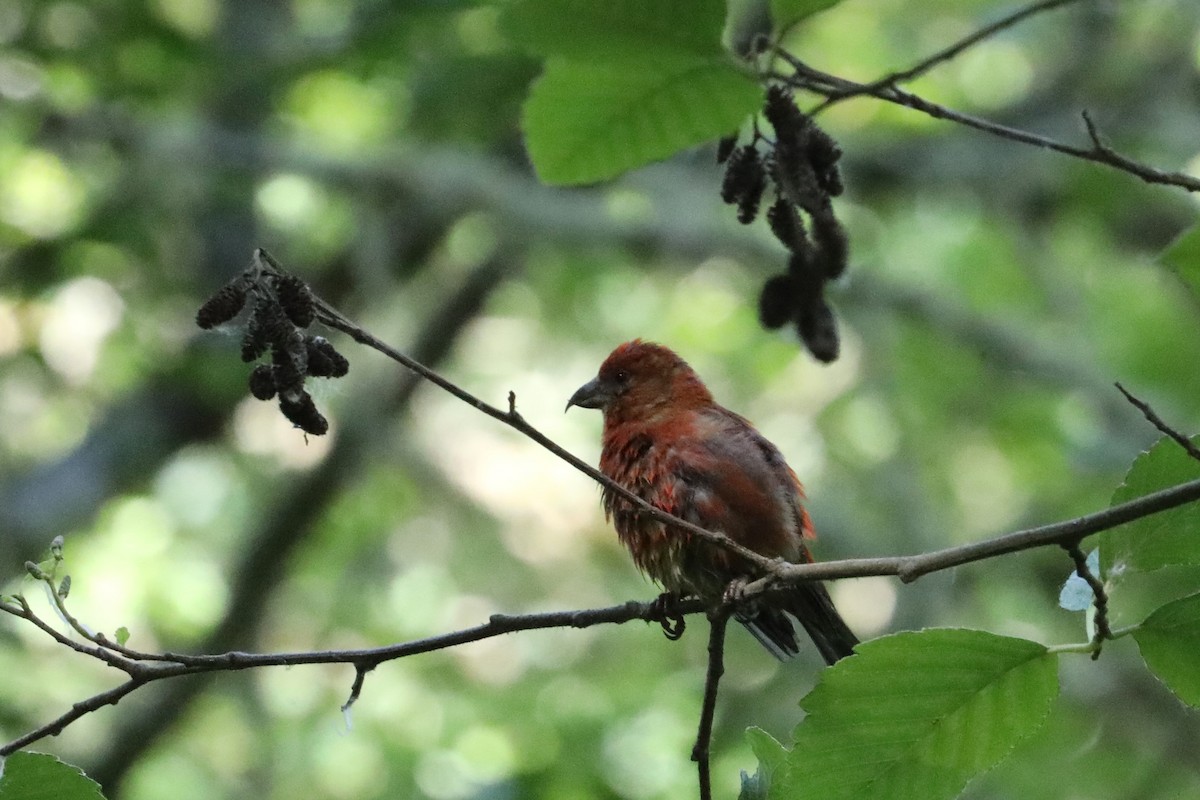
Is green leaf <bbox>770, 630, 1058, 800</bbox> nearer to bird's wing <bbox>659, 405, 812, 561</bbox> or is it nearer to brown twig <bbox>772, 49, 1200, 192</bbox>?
brown twig <bbox>772, 49, 1200, 192</bbox>

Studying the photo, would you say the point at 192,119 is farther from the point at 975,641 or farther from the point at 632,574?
the point at 975,641

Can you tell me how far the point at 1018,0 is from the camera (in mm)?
5215

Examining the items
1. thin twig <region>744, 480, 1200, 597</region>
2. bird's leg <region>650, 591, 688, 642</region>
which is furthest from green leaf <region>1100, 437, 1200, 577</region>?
bird's leg <region>650, 591, 688, 642</region>

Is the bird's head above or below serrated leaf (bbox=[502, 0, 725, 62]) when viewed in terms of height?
above

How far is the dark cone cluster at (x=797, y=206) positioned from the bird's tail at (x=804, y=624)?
158cm

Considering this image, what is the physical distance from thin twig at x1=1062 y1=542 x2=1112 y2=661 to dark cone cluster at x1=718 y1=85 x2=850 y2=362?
550 millimetres

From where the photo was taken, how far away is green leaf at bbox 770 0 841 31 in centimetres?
192

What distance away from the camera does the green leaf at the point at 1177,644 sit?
67.7 inches

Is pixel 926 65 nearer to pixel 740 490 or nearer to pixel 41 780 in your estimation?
pixel 41 780

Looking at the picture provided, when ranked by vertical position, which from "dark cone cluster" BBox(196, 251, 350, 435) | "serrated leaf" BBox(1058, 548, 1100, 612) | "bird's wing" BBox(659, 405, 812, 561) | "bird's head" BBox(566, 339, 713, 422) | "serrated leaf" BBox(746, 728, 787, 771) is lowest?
"serrated leaf" BBox(746, 728, 787, 771)

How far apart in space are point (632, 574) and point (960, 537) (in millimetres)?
2160

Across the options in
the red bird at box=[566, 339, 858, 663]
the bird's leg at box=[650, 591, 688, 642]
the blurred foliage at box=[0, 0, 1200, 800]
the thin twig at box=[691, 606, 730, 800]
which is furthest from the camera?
the blurred foliage at box=[0, 0, 1200, 800]

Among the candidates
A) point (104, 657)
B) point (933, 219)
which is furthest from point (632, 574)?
point (104, 657)

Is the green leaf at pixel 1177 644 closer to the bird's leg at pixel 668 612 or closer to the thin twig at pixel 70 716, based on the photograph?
the bird's leg at pixel 668 612
